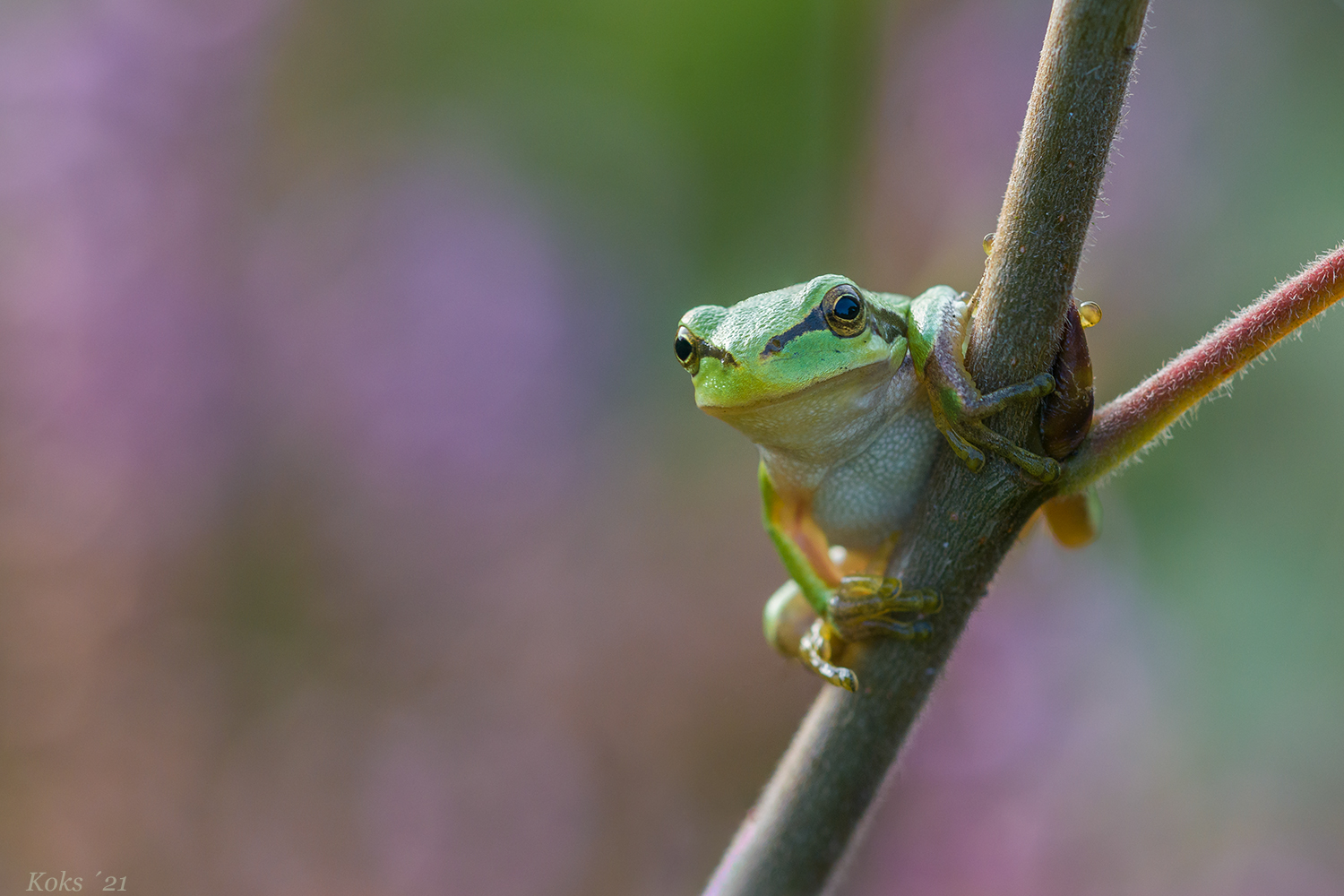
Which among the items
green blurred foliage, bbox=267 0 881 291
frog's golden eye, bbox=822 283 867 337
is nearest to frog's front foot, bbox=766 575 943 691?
frog's golden eye, bbox=822 283 867 337

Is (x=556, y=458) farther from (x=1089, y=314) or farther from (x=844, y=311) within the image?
(x=1089, y=314)

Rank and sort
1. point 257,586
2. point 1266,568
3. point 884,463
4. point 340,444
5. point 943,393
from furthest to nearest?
point 340,444, point 257,586, point 1266,568, point 884,463, point 943,393

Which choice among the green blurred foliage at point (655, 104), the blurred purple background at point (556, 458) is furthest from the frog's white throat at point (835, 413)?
the green blurred foliage at point (655, 104)

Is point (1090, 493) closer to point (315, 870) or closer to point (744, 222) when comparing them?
point (744, 222)

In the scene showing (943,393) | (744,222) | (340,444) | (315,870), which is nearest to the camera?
(943,393)

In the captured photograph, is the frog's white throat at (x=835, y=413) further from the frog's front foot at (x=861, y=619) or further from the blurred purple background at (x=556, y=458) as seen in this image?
the blurred purple background at (x=556, y=458)

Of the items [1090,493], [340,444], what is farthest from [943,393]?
[340,444]

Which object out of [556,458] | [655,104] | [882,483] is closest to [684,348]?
[882,483]
